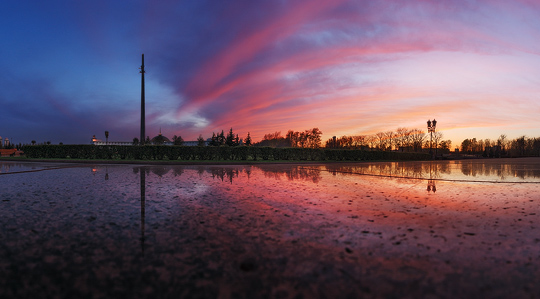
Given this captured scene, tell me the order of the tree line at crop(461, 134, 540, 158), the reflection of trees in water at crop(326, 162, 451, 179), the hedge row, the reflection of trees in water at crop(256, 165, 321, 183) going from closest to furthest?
the reflection of trees in water at crop(256, 165, 321, 183) → the reflection of trees in water at crop(326, 162, 451, 179) → the hedge row → the tree line at crop(461, 134, 540, 158)

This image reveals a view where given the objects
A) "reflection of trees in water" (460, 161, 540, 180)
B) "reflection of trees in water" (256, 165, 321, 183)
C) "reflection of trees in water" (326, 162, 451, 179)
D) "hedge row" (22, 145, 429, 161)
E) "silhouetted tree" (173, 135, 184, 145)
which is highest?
"silhouetted tree" (173, 135, 184, 145)

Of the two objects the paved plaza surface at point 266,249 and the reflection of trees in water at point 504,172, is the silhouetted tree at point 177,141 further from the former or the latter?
the paved plaza surface at point 266,249

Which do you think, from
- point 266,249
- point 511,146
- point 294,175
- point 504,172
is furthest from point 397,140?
point 266,249

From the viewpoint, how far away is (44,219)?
13.9 ft

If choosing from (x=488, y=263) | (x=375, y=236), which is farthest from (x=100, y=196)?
(x=488, y=263)

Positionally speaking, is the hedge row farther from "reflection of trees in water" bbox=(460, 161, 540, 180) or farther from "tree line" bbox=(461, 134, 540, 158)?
"tree line" bbox=(461, 134, 540, 158)

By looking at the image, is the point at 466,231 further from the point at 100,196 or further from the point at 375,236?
the point at 100,196

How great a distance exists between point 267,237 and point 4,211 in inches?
195

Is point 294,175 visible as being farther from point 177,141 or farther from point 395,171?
point 177,141

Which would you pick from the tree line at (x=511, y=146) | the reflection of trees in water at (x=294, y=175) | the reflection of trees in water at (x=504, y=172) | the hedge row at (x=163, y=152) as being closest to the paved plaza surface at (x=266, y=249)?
the reflection of trees in water at (x=294, y=175)

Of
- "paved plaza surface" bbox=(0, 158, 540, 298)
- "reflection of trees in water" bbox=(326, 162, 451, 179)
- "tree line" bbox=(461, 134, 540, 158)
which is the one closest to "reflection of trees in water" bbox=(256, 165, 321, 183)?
"reflection of trees in water" bbox=(326, 162, 451, 179)

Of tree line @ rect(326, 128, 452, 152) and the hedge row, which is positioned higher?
tree line @ rect(326, 128, 452, 152)

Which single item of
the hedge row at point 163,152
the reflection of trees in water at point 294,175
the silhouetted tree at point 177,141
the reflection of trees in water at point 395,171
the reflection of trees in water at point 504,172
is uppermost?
the silhouetted tree at point 177,141

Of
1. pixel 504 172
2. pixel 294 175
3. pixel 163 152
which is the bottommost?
pixel 504 172
